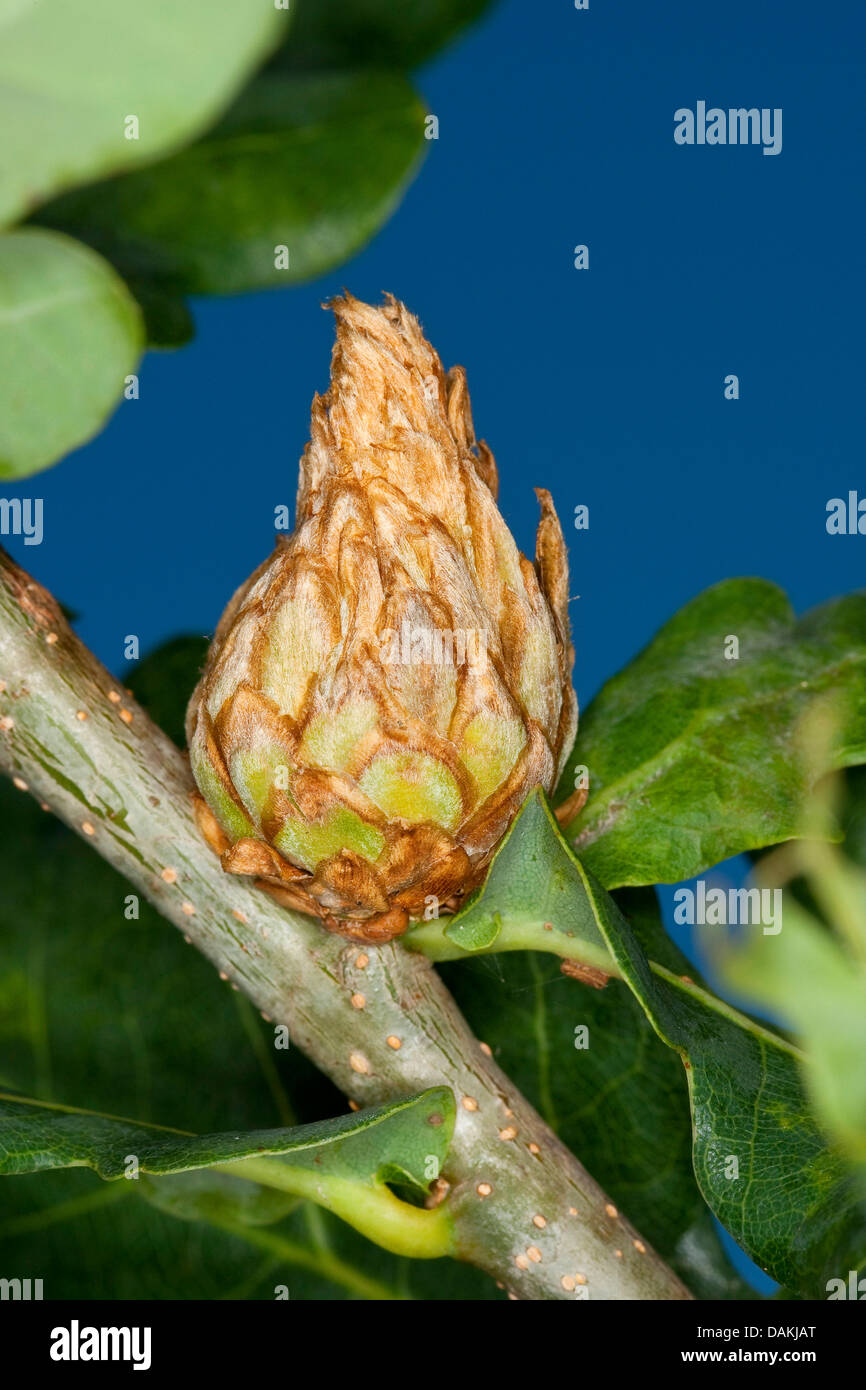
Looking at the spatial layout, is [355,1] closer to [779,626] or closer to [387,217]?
[387,217]

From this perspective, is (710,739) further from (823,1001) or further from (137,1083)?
(137,1083)

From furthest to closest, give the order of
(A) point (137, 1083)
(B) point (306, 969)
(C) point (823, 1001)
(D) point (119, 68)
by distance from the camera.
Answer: (A) point (137, 1083) < (B) point (306, 969) < (C) point (823, 1001) < (D) point (119, 68)

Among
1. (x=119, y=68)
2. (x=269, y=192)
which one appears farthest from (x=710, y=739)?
(x=119, y=68)

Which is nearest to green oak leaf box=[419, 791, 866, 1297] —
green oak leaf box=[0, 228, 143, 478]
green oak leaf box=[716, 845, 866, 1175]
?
green oak leaf box=[716, 845, 866, 1175]

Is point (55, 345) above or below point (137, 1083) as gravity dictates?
above

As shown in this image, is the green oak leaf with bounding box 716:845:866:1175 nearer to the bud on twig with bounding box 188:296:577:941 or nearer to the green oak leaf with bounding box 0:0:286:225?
the bud on twig with bounding box 188:296:577:941

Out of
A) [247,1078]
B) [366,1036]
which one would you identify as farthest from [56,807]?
[247,1078]

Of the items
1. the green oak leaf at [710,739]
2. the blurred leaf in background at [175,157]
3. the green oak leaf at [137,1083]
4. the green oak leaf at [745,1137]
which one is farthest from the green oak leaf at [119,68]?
the green oak leaf at [137,1083]
